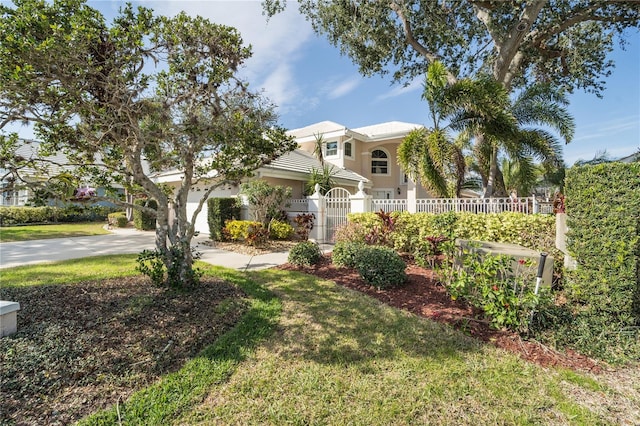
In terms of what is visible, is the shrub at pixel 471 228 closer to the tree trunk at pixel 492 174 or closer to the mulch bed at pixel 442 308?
the mulch bed at pixel 442 308

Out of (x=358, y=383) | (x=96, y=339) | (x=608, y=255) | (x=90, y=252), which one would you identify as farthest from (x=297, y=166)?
(x=358, y=383)

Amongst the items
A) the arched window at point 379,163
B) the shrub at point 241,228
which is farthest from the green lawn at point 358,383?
the arched window at point 379,163

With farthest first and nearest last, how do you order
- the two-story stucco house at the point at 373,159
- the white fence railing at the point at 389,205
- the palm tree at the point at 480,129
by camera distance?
1. the two-story stucco house at the point at 373,159
2. the white fence railing at the point at 389,205
3. the palm tree at the point at 480,129

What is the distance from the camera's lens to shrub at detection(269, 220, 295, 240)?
38.9ft

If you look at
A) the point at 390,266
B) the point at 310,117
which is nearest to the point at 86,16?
the point at 390,266

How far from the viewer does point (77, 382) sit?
282 centimetres

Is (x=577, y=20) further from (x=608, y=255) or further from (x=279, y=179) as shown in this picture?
(x=279, y=179)

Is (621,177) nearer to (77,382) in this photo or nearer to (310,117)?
(77,382)

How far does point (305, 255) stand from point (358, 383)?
4.83 metres

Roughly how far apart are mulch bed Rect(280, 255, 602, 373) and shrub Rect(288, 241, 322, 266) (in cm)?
18

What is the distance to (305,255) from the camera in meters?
7.72

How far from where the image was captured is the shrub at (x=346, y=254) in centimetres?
719

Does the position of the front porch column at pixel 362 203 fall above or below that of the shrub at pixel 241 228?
above

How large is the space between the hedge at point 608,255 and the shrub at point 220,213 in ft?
36.1
